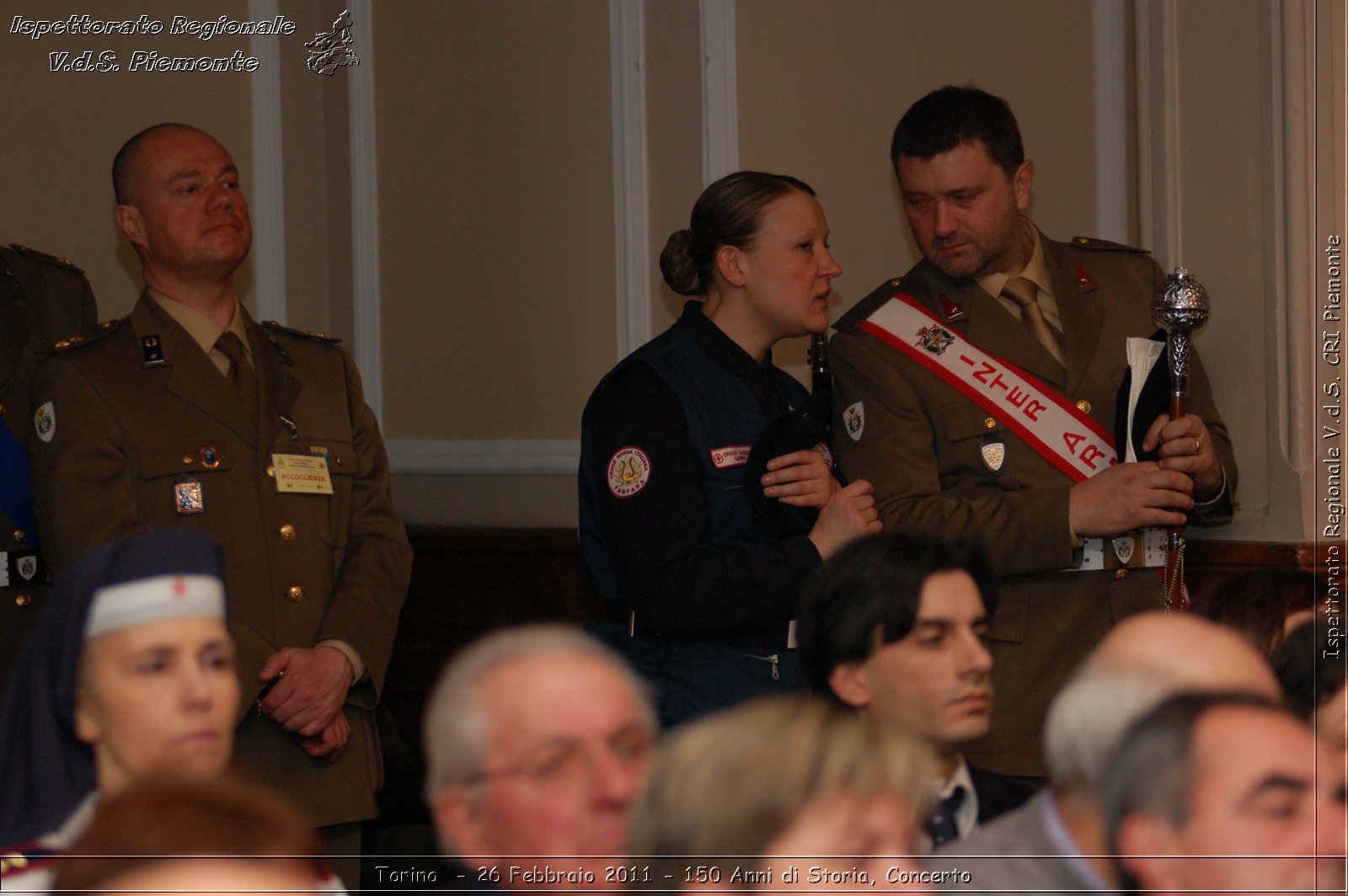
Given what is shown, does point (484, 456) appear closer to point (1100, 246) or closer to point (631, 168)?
point (631, 168)

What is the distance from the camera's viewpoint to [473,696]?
1.39m

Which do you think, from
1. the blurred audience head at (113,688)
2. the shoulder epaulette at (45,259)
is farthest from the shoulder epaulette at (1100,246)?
the shoulder epaulette at (45,259)

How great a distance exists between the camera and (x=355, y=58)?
3891 millimetres

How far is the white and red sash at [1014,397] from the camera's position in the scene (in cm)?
271

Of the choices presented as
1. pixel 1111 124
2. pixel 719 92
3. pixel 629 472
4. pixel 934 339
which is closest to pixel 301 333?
pixel 629 472

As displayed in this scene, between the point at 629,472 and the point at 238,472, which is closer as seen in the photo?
the point at 629,472

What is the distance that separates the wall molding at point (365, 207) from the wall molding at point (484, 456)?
162mm

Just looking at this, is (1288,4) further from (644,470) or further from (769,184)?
(644,470)

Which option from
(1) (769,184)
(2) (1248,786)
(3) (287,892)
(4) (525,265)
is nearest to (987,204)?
(1) (769,184)

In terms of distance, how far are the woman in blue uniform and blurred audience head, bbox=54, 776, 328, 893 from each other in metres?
1.27

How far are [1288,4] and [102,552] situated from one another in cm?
252

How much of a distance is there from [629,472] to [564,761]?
1.07 metres

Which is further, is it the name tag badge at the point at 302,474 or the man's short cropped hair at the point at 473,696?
the name tag badge at the point at 302,474

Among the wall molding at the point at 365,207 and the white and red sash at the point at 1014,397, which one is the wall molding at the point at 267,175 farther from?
the white and red sash at the point at 1014,397
